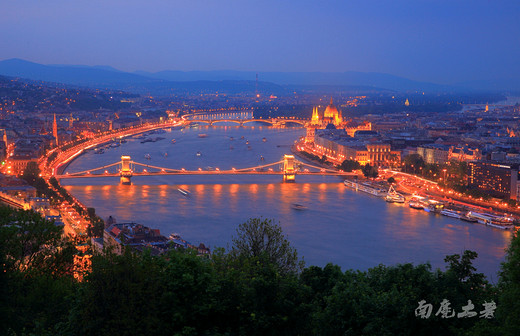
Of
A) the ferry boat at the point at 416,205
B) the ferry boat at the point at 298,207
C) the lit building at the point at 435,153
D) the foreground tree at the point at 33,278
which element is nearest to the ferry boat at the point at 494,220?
the ferry boat at the point at 416,205

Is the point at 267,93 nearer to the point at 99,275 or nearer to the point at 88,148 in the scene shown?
the point at 88,148

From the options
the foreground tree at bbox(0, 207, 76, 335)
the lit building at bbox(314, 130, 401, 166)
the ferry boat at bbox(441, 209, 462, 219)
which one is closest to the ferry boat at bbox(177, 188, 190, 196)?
the ferry boat at bbox(441, 209, 462, 219)

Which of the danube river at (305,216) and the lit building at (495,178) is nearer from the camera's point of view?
the danube river at (305,216)

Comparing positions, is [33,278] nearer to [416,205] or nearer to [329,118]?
[416,205]

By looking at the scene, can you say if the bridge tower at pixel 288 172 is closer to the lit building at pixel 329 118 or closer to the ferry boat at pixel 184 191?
the ferry boat at pixel 184 191

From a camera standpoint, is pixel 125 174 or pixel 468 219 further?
pixel 125 174

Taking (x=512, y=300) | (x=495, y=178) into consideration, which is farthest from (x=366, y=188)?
(x=512, y=300)
